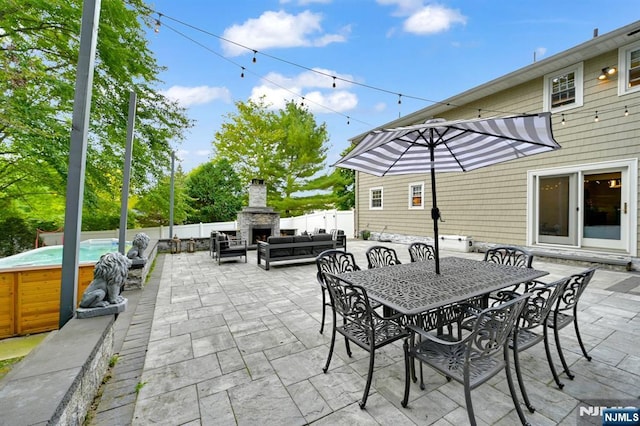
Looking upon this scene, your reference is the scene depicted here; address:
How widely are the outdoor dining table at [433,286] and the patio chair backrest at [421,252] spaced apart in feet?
2.82

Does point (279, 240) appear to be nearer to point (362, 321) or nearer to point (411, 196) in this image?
point (362, 321)

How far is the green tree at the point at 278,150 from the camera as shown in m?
14.6

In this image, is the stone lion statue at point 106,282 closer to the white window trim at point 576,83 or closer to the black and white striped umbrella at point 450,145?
the black and white striped umbrella at point 450,145

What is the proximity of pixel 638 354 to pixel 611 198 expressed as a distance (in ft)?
Result: 17.3

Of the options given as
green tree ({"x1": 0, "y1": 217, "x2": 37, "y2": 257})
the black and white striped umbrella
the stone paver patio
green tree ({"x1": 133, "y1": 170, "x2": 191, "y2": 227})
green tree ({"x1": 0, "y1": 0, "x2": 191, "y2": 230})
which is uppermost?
green tree ({"x1": 0, "y1": 0, "x2": 191, "y2": 230})

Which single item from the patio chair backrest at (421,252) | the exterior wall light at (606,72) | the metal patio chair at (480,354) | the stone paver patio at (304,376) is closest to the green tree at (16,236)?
the stone paver patio at (304,376)

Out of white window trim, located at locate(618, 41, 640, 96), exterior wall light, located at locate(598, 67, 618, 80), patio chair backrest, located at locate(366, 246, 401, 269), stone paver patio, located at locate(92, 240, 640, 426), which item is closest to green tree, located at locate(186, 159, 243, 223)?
stone paver patio, located at locate(92, 240, 640, 426)

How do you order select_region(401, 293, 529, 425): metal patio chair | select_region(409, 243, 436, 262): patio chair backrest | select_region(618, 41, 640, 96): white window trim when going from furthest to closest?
select_region(618, 41, 640, 96): white window trim → select_region(409, 243, 436, 262): patio chair backrest → select_region(401, 293, 529, 425): metal patio chair

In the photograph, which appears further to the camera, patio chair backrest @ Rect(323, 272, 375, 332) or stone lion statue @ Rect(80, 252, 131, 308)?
stone lion statue @ Rect(80, 252, 131, 308)

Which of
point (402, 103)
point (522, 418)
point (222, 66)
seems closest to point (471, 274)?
point (522, 418)

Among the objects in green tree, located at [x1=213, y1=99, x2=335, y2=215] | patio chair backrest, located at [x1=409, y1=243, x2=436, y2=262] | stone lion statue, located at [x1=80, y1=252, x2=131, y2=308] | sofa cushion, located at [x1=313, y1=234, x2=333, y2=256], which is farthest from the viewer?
green tree, located at [x1=213, y1=99, x2=335, y2=215]

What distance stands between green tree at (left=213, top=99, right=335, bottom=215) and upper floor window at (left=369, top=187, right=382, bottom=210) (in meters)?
4.00

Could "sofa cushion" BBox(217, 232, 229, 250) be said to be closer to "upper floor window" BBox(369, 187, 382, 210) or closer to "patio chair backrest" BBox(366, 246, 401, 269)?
"patio chair backrest" BBox(366, 246, 401, 269)

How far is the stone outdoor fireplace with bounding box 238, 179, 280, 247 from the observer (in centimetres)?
950
